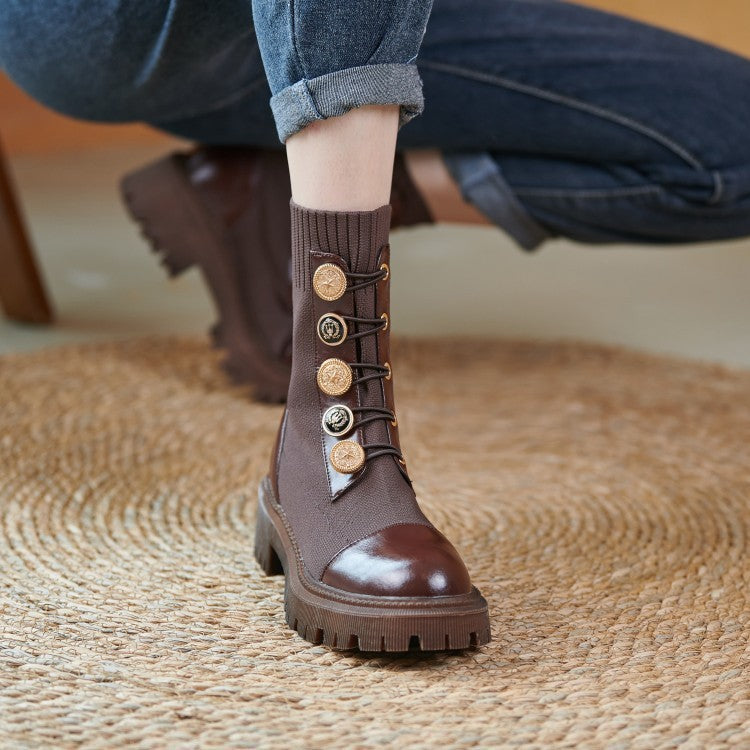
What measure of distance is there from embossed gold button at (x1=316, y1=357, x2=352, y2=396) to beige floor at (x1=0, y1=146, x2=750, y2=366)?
0.78 m

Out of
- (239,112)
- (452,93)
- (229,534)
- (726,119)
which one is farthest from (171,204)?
(726,119)

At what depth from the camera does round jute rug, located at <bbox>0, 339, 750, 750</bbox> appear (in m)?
0.51

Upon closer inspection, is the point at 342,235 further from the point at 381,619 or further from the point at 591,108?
the point at 591,108

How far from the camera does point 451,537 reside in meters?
0.75

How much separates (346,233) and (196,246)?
1.79 feet

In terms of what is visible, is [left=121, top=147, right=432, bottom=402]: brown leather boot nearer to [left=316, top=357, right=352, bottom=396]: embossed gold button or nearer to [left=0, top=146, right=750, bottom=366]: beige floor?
[left=0, top=146, right=750, bottom=366]: beige floor

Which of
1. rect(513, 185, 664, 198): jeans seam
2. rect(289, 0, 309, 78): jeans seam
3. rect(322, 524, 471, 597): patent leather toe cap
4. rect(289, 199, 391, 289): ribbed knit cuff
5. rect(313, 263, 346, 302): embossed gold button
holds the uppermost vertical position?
rect(289, 0, 309, 78): jeans seam

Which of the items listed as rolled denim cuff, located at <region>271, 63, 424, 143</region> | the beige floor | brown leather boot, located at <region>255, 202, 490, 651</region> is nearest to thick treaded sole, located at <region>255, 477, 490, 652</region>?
brown leather boot, located at <region>255, 202, 490, 651</region>

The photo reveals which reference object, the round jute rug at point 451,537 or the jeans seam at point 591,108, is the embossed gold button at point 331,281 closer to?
the round jute rug at point 451,537

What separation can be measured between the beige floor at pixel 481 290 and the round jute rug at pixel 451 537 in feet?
0.51

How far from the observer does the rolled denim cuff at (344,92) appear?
568 millimetres

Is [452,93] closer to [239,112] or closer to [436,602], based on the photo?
[239,112]

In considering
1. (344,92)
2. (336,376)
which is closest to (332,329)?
(336,376)

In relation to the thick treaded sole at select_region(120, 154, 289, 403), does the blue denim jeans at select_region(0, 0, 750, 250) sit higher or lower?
higher
